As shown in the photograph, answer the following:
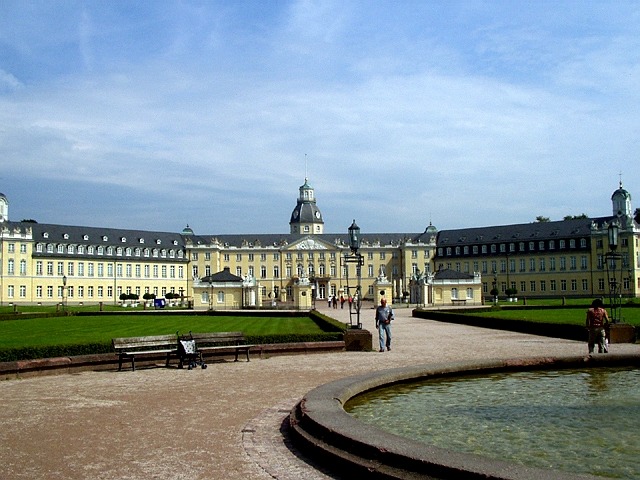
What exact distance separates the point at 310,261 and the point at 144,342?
89956mm

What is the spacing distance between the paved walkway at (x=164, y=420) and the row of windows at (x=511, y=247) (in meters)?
77.7

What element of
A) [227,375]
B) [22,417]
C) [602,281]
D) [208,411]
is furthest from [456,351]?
[602,281]

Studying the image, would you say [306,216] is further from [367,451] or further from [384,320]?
[367,451]

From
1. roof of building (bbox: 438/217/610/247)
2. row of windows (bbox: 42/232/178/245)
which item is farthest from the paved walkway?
row of windows (bbox: 42/232/178/245)

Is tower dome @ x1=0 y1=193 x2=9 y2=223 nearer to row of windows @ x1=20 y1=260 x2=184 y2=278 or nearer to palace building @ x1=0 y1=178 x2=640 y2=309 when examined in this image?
palace building @ x1=0 y1=178 x2=640 y2=309

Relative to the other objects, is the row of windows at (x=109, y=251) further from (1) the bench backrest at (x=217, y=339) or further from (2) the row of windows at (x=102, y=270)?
(1) the bench backrest at (x=217, y=339)

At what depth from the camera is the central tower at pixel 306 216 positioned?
116787mm

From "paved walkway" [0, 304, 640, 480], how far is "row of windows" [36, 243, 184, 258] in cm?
7890

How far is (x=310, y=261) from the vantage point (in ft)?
346

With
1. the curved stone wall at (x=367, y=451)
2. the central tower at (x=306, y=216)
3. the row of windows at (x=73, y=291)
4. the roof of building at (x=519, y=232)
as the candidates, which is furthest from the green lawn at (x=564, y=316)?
the central tower at (x=306, y=216)

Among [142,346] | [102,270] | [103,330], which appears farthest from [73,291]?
[142,346]

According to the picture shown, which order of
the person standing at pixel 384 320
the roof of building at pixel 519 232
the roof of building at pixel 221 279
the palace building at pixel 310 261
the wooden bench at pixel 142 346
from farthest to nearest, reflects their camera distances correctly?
the roof of building at pixel 519 232
the palace building at pixel 310 261
the roof of building at pixel 221 279
the person standing at pixel 384 320
the wooden bench at pixel 142 346

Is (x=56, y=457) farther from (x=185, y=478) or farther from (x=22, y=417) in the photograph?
(x=22, y=417)

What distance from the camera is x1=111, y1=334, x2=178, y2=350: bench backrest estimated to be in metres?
15.0
